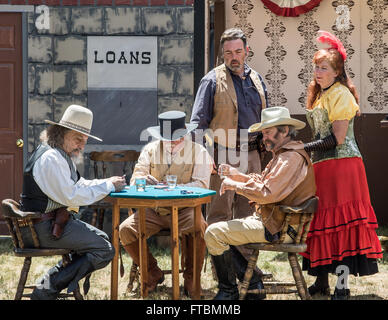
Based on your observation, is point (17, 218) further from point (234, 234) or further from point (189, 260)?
point (189, 260)

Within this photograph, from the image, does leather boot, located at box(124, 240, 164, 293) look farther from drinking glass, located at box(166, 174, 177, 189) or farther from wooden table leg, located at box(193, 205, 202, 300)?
drinking glass, located at box(166, 174, 177, 189)

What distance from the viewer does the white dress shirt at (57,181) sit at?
4195 mm

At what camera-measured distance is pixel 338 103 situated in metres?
4.75

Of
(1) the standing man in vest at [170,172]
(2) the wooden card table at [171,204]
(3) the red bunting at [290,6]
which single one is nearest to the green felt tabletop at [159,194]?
(2) the wooden card table at [171,204]

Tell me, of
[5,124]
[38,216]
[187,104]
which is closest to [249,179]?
[38,216]

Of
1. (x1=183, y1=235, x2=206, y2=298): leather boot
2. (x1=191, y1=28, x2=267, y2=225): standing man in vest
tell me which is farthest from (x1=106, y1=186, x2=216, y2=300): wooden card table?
(x1=191, y1=28, x2=267, y2=225): standing man in vest

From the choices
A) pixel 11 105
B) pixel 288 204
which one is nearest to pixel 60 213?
pixel 288 204

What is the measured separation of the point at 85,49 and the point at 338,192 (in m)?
3.67

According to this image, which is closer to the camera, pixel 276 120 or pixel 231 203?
pixel 276 120

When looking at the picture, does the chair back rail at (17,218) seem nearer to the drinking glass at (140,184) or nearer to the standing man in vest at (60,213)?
the standing man in vest at (60,213)

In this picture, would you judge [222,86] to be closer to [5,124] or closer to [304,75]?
[304,75]

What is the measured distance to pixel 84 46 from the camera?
724 cm

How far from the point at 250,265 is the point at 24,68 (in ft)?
13.5

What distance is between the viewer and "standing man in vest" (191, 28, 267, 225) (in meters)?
5.39
